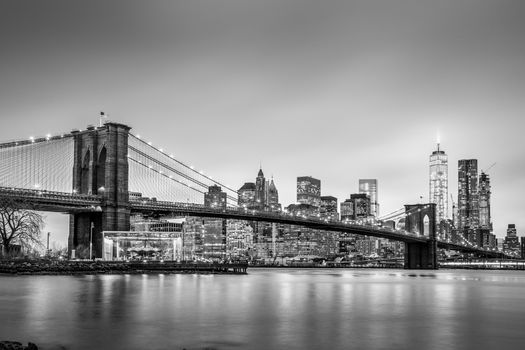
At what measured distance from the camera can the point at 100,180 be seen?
266 ft

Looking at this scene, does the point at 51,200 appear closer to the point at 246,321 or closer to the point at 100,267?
the point at 100,267

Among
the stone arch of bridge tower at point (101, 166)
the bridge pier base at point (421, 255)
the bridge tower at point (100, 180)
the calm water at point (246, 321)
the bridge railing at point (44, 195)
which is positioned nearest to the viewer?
the calm water at point (246, 321)

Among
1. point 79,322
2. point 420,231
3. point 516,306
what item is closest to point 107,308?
point 79,322

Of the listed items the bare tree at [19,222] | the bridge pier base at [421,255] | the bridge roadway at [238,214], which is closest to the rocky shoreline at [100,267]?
the bare tree at [19,222]

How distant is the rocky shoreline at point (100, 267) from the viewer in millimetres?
60438

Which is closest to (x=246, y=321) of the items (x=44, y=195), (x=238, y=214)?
(x=44, y=195)

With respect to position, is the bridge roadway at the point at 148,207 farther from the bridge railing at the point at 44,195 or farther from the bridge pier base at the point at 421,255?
the bridge pier base at the point at 421,255

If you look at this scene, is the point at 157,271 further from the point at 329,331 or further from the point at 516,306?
the point at 329,331

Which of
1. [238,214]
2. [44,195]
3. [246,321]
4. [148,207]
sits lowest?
[246,321]

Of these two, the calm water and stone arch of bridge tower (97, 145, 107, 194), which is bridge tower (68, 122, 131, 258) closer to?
stone arch of bridge tower (97, 145, 107, 194)

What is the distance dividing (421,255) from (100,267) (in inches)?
3474

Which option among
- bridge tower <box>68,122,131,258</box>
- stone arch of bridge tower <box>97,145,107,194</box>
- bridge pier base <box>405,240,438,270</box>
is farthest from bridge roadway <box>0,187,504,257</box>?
bridge pier base <box>405,240,438,270</box>

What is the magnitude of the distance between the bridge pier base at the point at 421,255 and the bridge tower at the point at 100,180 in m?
75.6

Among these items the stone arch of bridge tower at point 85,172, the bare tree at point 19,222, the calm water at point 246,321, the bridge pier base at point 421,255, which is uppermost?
the stone arch of bridge tower at point 85,172
